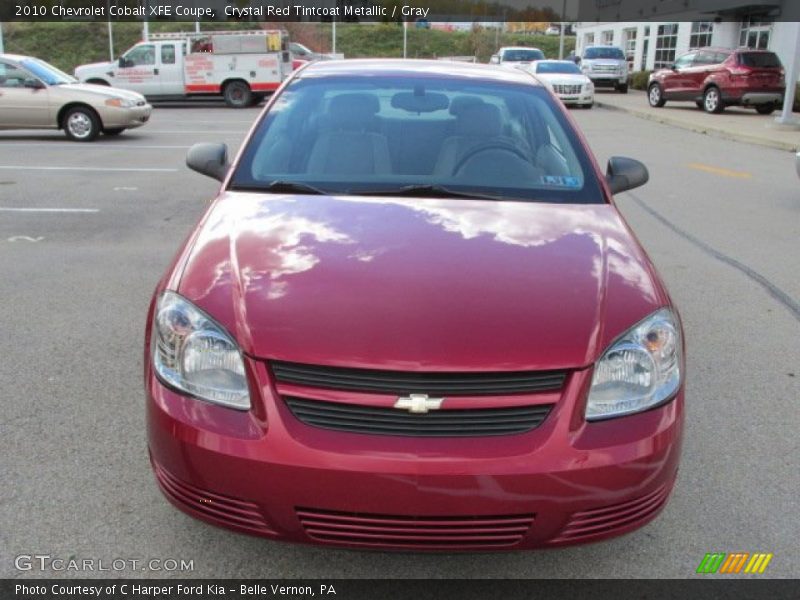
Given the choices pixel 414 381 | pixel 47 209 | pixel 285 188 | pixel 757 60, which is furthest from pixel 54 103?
pixel 757 60

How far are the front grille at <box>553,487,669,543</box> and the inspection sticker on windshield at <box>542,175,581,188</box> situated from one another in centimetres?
156

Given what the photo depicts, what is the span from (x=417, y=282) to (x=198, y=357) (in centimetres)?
72

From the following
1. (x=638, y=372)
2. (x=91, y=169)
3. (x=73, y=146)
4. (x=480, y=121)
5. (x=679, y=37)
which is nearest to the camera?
(x=638, y=372)

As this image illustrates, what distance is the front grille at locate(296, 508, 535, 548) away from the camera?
2.20m

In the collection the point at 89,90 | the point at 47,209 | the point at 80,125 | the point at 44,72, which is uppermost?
the point at 44,72

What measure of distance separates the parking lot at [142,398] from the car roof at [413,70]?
72.7 inches

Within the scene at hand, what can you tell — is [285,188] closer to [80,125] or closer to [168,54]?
[80,125]

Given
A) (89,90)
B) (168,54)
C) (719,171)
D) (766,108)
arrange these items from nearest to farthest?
(719,171) < (89,90) < (766,108) < (168,54)

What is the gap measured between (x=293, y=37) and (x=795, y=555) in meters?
55.6

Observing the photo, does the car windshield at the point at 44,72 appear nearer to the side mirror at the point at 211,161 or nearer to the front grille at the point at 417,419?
the side mirror at the point at 211,161

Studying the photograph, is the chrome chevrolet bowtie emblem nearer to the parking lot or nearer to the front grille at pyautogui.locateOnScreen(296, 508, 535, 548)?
the front grille at pyautogui.locateOnScreen(296, 508, 535, 548)

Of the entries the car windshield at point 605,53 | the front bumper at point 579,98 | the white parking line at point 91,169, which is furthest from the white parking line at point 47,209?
the car windshield at point 605,53

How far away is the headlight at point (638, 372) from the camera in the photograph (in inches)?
91.4

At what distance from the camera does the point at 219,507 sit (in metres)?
2.29
